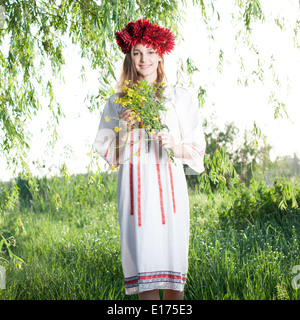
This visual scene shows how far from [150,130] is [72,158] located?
201 cm

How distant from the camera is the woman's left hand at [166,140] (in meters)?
2.28

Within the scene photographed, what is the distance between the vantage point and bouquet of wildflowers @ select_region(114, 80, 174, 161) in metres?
2.28

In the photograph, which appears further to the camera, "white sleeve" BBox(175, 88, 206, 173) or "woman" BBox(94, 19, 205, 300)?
"white sleeve" BBox(175, 88, 206, 173)

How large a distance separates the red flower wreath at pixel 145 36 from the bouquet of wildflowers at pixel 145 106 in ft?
0.95

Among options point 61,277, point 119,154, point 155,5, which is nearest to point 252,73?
point 155,5

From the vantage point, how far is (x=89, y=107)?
153 inches

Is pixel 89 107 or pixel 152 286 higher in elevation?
pixel 89 107

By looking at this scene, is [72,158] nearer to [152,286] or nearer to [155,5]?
[155,5]

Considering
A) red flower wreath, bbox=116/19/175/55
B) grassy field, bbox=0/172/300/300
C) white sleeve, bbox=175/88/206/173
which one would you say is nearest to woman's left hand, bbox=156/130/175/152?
white sleeve, bbox=175/88/206/173

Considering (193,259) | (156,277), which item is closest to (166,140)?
(156,277)

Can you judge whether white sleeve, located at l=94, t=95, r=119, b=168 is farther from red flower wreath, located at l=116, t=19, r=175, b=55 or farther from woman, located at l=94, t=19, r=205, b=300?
red flower wreath, located at l=116, t=19, r=175, b=55

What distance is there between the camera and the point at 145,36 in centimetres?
245

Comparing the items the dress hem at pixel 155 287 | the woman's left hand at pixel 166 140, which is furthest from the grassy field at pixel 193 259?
the woman's left hand at pixel 166 140

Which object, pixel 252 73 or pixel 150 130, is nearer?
pixel 150 130
